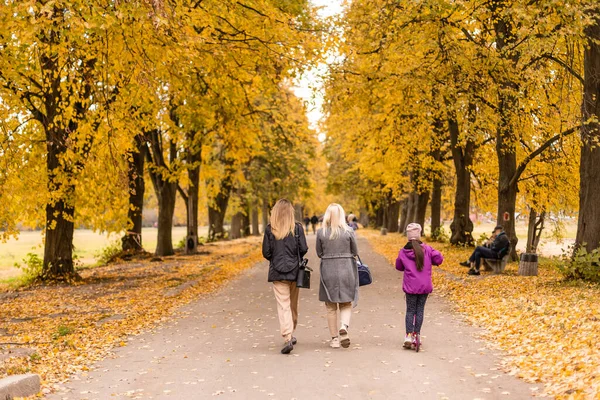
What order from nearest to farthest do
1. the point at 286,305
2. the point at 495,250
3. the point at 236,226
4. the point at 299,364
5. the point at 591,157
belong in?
the point at 299,364
the point at 286,305
the point at 591,157
the point at 495,250
the point at 236,226

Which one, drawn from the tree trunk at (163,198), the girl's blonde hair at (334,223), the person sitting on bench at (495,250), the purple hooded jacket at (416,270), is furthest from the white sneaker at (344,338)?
the tree trunk at (163,198)

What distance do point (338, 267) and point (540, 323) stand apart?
326cm

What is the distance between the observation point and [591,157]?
1542cm

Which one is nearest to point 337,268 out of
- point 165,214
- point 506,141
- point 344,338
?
point 344,338

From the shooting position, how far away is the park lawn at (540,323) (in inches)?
292

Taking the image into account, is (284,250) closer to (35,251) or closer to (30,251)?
(35,251)

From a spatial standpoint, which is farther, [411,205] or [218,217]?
[411,205]

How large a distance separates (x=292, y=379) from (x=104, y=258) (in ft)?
76.6

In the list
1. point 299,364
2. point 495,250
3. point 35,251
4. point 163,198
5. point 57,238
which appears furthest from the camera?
point 35,251

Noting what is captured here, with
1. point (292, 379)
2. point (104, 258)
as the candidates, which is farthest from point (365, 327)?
point (104, 258)

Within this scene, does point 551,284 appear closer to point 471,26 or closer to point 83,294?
point 471,26

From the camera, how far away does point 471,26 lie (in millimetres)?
20969

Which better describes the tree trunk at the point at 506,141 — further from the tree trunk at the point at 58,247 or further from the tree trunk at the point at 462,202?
the tree trunk at the point at 58,247

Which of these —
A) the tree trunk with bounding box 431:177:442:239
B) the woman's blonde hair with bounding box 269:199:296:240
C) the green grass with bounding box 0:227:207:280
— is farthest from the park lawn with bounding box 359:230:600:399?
the tree trunk with bounding box 431:177:442:239
